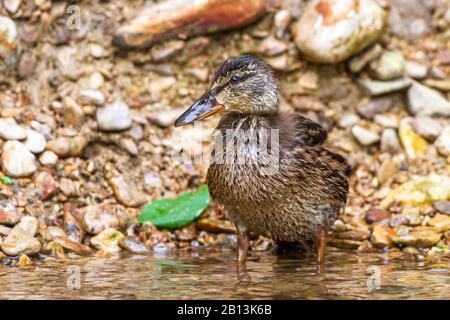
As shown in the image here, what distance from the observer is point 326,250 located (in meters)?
7.80

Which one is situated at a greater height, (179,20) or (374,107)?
(179,20)

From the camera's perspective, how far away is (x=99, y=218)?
7801 millimetres

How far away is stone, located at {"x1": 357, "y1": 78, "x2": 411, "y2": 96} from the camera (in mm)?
9203

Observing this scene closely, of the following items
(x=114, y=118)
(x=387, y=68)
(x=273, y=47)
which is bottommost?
(x=114, y=118)

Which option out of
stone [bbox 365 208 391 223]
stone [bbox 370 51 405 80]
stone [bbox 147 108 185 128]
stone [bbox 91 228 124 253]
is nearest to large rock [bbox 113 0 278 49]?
stone [bbox 147 108 185 128]

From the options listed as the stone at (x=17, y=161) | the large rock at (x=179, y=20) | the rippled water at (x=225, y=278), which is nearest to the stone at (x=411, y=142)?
the rippled water at (x=225, y=278)

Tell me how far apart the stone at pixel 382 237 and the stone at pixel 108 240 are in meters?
2.23

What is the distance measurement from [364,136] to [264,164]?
8.56 ft

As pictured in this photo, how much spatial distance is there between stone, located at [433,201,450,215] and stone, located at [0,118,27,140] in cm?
383

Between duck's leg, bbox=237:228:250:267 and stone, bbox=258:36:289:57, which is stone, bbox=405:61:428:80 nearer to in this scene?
stone, bbox=258:36:289:57

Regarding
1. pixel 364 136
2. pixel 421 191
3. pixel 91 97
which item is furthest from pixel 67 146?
pixel 421 191

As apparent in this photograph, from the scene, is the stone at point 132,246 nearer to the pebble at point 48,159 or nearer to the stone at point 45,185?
the stone at point 45,185

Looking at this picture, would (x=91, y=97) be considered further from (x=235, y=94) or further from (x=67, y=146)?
(x=235, y=94)
